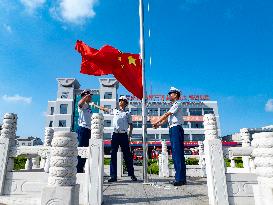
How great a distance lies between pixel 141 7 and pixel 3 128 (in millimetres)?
4376

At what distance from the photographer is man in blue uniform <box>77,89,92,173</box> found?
215 inches

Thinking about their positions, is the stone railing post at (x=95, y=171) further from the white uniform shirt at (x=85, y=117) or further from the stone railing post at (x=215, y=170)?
the white uniform shirt at (x=85, y=117)

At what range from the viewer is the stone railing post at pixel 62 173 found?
2.59m

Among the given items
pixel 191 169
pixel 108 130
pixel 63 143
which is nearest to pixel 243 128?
pixel 191 169

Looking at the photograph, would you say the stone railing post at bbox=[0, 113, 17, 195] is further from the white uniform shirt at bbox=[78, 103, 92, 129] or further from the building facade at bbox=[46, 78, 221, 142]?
the building facade at bbox=[46, 78, 221, 142]

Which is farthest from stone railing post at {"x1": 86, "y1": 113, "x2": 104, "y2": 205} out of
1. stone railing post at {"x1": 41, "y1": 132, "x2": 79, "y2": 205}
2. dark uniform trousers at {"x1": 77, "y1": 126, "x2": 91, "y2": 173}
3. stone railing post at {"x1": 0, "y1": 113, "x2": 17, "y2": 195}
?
dark uniform trousers at {"x1": 77, "y1": 126, "x2": 91, "y2": 173}

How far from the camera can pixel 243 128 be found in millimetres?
6605

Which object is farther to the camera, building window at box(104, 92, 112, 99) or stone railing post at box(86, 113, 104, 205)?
building window at box(104, 92, 112, 99)

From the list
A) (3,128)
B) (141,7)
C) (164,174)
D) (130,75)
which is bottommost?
(164,174)

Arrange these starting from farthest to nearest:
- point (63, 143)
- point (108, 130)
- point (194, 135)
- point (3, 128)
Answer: point (194, 135)
point (108, 130)
point (3, 128)
point (63, 143)

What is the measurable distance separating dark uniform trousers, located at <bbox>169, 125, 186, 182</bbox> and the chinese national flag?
1493 millimetres

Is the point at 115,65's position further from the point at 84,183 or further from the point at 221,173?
the point at 221,173

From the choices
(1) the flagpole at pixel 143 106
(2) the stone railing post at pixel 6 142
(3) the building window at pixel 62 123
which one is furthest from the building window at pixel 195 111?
(2) the stone railing post at pixel 6 142

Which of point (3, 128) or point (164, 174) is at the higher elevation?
point (3, 128)
